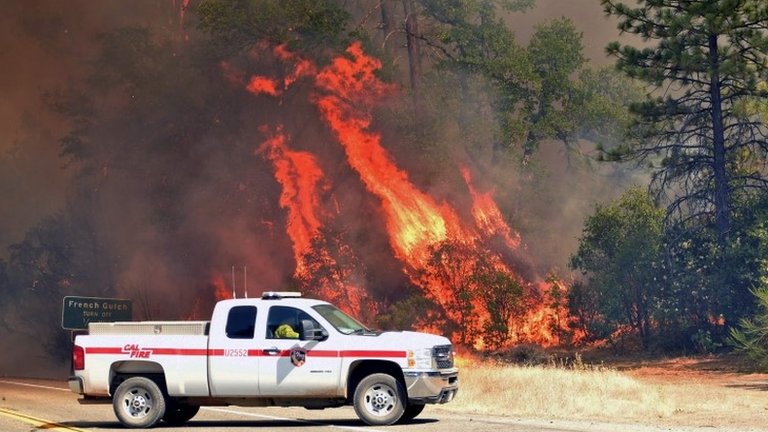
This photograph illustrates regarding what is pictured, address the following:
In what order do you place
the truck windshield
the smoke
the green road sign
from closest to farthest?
the truck windshield, the green road sign, the smoke

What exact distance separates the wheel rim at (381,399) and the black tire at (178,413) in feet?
11.9

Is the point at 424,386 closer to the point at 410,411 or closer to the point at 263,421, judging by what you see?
the point at 410,411

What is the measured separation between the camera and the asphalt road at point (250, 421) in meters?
20.5

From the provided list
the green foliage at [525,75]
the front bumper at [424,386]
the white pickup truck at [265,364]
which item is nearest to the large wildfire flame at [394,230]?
the green foliage at [525,75]

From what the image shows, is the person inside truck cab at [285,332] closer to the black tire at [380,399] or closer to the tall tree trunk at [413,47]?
the black tire at [380,399]

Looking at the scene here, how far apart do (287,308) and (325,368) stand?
1335mm

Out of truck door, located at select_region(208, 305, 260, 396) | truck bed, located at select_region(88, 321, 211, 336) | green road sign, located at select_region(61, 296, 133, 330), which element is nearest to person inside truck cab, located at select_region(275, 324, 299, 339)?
truck door, located at select_region(208, 305, 260, 396)

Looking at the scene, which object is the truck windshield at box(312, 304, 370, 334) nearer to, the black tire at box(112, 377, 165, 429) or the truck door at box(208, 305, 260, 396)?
the truck door at box(208, 305, 260, 396)

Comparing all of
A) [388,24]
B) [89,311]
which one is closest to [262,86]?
[388,24]

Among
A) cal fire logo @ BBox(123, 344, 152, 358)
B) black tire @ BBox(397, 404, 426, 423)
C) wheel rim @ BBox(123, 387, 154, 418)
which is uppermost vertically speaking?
cal fire logo @ BBox(123, 344, 152, 358)

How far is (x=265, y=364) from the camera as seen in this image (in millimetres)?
20750

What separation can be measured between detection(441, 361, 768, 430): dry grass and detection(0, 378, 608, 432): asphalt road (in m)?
1.67

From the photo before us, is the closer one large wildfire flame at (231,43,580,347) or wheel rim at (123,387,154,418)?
wheel rim at (123,387,154,418)

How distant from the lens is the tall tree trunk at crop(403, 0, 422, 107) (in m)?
54.6
